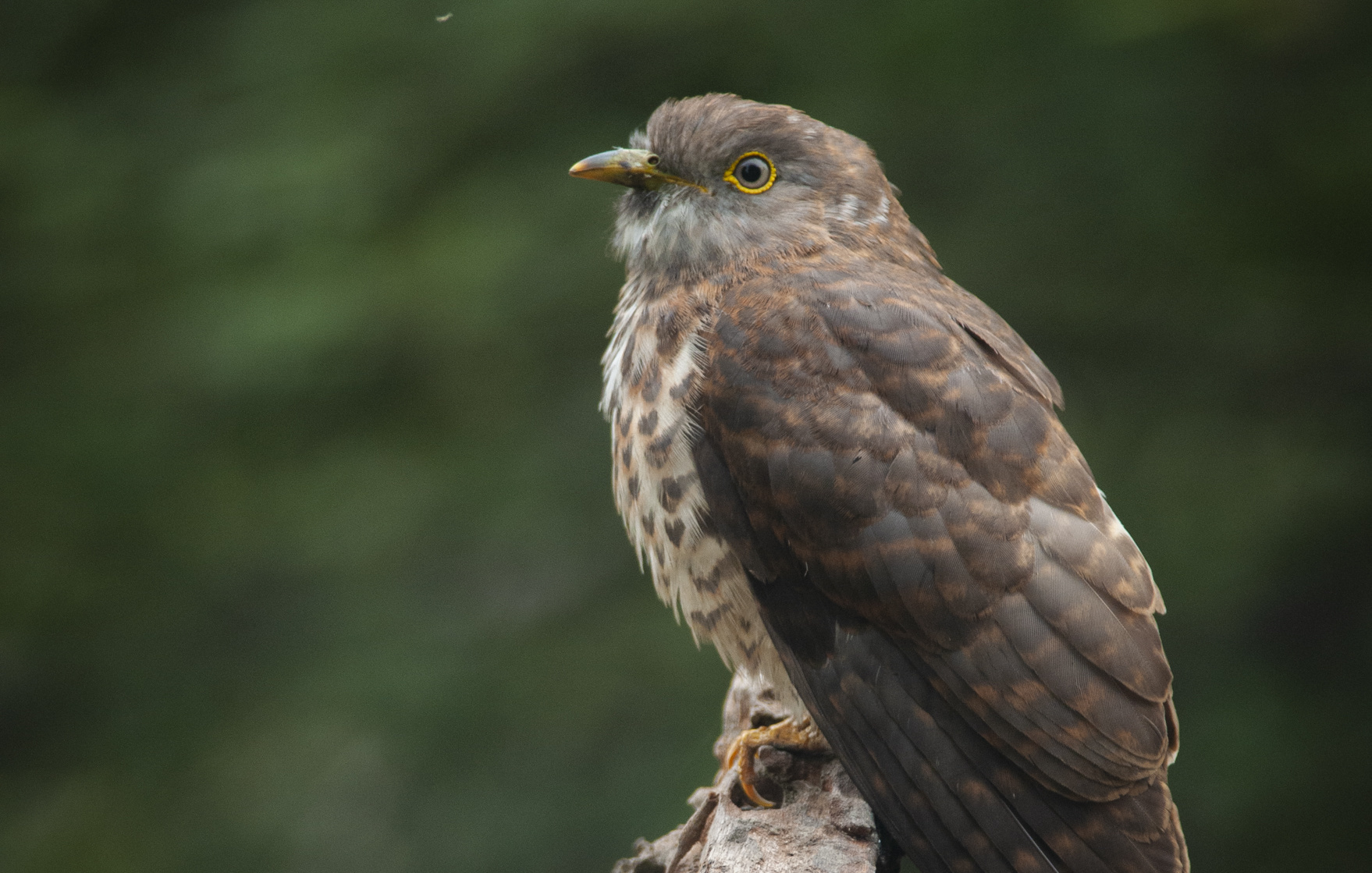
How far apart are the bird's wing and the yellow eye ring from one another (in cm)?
55

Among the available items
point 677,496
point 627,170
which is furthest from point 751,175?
point 677,496

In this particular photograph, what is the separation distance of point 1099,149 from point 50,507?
3782mm

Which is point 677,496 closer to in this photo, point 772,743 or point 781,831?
point 772,743

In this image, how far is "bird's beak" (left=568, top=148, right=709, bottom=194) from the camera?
11.2ft

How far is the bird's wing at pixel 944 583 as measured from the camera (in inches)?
101

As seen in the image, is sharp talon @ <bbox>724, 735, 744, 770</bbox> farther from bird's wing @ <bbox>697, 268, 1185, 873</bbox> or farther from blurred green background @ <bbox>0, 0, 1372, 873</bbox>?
blurred green background @ <bbox>0, 0, 1372, 873</bbox>

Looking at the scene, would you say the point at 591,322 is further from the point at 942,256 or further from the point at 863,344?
the point at 863,344

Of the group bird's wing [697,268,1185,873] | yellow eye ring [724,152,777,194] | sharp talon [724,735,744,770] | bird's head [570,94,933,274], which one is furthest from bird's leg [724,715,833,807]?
yellow eye ring [724,152,777,194]

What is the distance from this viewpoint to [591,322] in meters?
4.92

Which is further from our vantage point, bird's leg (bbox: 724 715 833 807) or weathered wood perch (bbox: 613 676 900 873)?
bird's leg (bbox: 724 715 833 807)

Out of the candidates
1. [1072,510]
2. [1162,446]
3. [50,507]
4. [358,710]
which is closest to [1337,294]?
[1162,446]

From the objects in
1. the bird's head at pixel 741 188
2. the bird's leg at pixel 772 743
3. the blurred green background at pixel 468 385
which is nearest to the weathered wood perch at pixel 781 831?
the bird's leg at pixel 772 743

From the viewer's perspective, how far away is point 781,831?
2775 mm

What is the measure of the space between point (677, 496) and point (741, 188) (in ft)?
2.87
